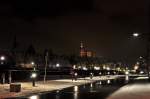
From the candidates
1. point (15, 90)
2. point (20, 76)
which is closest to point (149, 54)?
point (20, 76)

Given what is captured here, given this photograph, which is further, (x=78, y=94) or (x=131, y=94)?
(x=78, y=94)

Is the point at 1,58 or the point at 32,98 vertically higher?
the point at 1,58

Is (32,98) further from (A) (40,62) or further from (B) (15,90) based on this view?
(A) (40,62)

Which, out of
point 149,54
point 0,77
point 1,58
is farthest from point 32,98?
point 1,58

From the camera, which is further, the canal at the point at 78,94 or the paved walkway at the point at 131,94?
the canal at the point at 78,94

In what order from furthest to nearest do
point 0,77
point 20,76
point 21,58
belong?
1. point 21,58
2. point 20,76
3. point 0,77

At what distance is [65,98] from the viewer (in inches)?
1062

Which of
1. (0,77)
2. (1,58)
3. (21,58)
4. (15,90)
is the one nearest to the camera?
(15,90)

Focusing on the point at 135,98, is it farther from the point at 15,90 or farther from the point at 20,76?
the point at 20,76

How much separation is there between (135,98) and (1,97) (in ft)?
30.6

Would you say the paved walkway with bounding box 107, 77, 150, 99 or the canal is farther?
the canal

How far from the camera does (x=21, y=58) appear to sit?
606ft

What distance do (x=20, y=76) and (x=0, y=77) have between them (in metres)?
12.2

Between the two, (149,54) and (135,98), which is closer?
(135,98)
